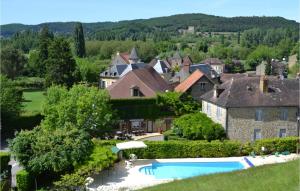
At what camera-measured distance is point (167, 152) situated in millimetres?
33438

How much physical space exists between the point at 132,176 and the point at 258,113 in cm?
1343

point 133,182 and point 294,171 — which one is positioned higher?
point 294,171

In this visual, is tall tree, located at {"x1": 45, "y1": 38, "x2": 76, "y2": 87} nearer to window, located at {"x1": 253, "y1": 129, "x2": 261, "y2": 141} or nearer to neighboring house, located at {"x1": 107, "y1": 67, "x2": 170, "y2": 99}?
neighboring house, located at {"x1": 107, "y1": 67, "x2": 170, "y2": 99}

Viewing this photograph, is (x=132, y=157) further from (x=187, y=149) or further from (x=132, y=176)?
(x=132, y=176)

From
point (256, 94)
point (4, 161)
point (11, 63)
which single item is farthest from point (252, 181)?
point (11, 63)

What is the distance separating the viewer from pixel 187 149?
33562mm

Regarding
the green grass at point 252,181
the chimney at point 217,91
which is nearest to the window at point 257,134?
the chimney at point 217,91

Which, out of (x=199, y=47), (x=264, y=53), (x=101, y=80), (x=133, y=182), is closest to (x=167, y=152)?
(x=133, y=182)

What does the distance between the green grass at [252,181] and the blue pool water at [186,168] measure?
10812mm

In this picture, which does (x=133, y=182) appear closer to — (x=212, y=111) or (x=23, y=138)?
(x=23, y=138)

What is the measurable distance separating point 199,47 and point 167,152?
4909 inches

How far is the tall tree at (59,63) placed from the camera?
63.5 metres

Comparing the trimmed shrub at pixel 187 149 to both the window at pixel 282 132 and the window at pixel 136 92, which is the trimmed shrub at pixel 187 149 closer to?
the window at pixel 282 132

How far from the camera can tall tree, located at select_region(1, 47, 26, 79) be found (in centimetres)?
8244
